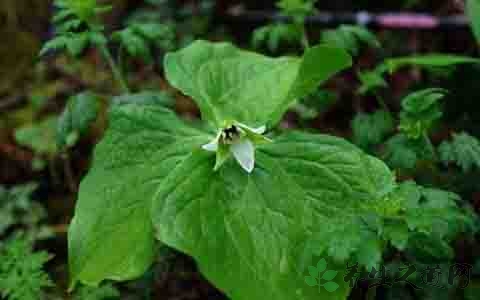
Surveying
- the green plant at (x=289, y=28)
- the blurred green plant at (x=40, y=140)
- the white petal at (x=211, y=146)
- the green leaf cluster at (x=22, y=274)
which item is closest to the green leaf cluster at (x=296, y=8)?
the green plant at (x=289, y=28)

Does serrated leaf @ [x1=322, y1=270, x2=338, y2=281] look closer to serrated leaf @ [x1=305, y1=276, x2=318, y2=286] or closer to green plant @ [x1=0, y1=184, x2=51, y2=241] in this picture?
serrated leaf @ [x1=305, y1=276, x2=318, y2=286]

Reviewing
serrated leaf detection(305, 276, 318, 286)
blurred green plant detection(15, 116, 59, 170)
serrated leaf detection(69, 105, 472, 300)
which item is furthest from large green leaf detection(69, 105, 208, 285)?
blurred green plant detection(15, 116, 59, 170)

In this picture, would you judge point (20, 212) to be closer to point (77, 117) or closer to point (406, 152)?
point (77, 117)

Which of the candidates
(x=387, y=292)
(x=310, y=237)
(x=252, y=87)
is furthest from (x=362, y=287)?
(x=252, y=87)

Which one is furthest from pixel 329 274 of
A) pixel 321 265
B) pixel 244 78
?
pixel 244 78

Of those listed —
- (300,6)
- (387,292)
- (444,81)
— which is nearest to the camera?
(387,292)

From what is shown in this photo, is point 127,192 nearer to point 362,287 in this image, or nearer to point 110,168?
point 110,168
